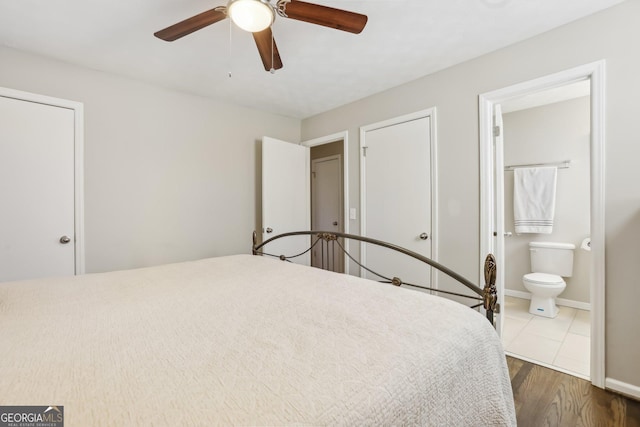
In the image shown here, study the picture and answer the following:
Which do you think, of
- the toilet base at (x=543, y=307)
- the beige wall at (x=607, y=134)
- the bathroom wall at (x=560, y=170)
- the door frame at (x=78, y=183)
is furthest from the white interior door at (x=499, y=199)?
the door frame at (x=78, y=183)

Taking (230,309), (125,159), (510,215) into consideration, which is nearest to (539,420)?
(230,309)

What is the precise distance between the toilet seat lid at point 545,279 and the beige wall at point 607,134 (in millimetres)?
1319

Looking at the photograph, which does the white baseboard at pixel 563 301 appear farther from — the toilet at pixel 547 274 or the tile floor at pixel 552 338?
the toilet at pixel 547 274

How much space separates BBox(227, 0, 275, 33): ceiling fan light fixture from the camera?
131cm

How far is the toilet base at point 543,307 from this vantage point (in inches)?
119

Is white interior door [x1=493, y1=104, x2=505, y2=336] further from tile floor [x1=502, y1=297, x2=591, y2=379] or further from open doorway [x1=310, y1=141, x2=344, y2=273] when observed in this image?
open doorway [x1=310, y1=141, x2=344, y2=273]

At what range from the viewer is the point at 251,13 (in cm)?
135

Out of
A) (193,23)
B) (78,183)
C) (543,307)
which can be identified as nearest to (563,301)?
(543,307)

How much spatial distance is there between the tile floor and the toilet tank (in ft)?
1.52

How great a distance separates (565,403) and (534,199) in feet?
8.34

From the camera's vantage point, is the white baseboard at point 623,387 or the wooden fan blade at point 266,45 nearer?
the wooden fan blade at point 266,45

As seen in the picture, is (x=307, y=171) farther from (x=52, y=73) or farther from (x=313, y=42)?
(x=52, y=73)

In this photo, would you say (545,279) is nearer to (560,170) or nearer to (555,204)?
(555,204)

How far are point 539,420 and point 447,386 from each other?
4.51 ft
